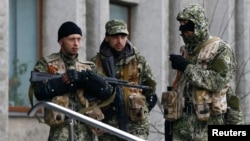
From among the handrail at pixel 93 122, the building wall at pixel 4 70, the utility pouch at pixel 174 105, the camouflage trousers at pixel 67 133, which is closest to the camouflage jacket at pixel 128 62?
the utility pouch at pixel 174 105

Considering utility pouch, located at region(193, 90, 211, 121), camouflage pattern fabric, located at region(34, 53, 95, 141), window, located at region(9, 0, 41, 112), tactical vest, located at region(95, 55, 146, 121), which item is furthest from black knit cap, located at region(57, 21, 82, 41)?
window, located at region(9, 0, 41, 112)

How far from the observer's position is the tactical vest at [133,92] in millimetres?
7633

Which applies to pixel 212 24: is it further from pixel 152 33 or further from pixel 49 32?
pixel 49 32

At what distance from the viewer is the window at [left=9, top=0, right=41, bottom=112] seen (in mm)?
9812

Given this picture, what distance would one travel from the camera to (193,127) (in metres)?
7.64

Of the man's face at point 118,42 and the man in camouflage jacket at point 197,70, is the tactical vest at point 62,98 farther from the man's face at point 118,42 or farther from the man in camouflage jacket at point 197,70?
the man in camouflage jacket at point 197,70

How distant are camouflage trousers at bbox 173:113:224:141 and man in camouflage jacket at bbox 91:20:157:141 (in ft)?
1.14

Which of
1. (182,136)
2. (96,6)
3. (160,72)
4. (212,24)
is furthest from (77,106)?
(212,24)

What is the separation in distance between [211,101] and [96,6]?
10.9 ft

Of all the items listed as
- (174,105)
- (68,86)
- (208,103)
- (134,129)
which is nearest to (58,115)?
(68,86)

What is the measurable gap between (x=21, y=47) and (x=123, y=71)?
2.58 metres

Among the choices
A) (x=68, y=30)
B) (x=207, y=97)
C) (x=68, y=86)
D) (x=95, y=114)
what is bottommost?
(x=95, y=114)

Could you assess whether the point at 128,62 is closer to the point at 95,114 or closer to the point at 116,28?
the point at 116,28

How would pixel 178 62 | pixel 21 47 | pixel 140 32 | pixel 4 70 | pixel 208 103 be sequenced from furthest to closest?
pixel 140 32 < pixel 21 47 < pixel 4 70 < pixel 208 103 < pixel 178 62
